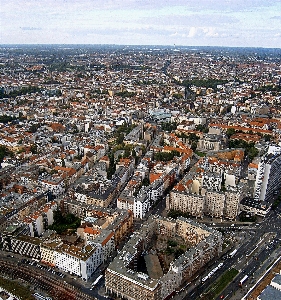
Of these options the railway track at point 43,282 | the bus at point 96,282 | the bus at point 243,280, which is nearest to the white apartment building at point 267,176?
the bus at point 243,280

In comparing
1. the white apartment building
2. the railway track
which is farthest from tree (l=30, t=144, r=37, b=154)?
the white apartment building

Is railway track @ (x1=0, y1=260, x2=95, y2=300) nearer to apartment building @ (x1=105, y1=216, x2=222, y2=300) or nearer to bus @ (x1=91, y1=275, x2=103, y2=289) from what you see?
bus @ (x1=91, y1=275, x2=103, y2=289)

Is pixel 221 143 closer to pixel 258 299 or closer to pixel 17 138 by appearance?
pixel 17 138

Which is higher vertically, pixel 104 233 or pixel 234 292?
pixel 104 233

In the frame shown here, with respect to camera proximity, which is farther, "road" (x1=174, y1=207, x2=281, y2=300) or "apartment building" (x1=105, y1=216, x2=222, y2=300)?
"road" (x1=174, y1=207, x2=281, y2=300)

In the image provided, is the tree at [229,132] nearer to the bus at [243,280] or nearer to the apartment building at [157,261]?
the apartment building at [157,261]

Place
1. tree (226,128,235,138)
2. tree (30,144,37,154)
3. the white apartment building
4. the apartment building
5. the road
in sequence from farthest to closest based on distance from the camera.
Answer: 1. tree (226,128,235,138)
2. tree (30,144,37,154)
3. the white apartment building
4. the road
5. the apartment building

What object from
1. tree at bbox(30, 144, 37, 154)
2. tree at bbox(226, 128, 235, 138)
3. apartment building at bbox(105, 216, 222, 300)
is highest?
tree at bbox(226, 128, 235, 138)

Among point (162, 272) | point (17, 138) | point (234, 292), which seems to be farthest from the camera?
point (17, 138)

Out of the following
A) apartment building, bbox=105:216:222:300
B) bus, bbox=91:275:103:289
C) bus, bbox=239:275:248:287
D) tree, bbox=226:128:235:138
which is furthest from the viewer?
tree, bbox=226:128:235:138

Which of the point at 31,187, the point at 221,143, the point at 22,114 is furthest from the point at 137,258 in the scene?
the point at 22,114

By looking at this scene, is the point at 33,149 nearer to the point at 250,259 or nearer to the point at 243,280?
the point at 250,259
